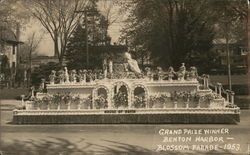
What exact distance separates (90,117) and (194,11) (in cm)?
292

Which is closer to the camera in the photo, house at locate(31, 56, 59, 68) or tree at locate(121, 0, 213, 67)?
tree at locate(121, 0, 213, 67)

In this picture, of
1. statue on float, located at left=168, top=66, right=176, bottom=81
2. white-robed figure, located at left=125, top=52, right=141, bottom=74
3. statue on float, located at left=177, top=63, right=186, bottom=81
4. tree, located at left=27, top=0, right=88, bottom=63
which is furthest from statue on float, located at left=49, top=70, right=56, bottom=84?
statue on float, located at left=177, top=63, right=186, bottom=81

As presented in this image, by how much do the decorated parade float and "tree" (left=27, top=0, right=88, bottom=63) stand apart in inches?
28.7

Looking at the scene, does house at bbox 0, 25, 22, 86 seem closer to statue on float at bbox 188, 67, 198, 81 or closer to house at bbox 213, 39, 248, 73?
statue on float at bbox 188, 67, 198, 81

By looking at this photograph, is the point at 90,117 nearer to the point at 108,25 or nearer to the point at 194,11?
the point at 108,25

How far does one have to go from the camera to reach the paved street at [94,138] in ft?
19.7

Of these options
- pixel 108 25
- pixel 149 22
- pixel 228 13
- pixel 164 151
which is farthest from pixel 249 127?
pixel 108 25

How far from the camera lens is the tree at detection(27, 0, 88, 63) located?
7.52m

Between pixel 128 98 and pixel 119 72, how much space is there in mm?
549

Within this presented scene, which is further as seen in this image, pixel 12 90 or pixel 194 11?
pixel 12 90

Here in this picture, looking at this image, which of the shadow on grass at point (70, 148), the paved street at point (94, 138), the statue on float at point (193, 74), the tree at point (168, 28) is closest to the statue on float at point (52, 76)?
the paved street at point (94, 138)

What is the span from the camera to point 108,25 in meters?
7.46

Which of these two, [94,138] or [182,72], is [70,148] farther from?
[182,72]

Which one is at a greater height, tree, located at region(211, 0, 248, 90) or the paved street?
tree, located at region(211, 0, 248, 90)
